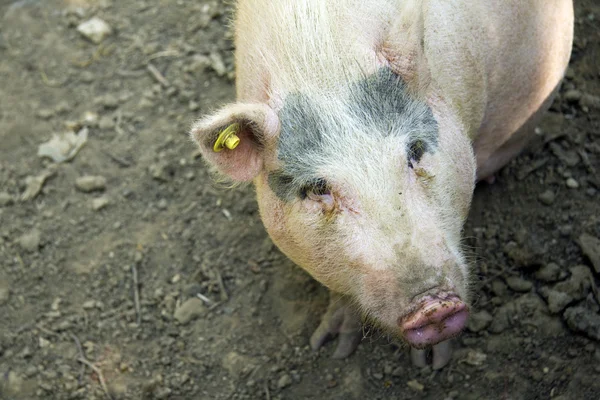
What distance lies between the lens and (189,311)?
14.4ft

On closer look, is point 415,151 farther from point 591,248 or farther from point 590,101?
point 590,101

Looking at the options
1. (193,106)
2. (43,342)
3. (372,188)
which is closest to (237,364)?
(43,342)

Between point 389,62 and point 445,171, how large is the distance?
0.54 meters

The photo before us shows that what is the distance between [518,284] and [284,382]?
4.63ft

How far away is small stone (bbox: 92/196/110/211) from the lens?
4875mm

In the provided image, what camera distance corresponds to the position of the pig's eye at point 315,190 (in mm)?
3133

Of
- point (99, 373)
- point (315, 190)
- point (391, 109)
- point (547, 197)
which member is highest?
point (391, 109)

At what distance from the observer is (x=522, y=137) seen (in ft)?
14.9

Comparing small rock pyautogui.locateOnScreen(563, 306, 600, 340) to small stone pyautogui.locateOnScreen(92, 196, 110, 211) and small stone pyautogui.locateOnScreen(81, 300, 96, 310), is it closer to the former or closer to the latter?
small stone pyautogui.locateOnScreen(81, 300, 96, 310)

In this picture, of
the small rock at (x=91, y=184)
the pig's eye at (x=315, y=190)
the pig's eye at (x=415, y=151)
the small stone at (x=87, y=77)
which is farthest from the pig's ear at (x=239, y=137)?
the small stone at (x=87, y=77)

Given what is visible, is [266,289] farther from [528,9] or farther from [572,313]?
[528,9]

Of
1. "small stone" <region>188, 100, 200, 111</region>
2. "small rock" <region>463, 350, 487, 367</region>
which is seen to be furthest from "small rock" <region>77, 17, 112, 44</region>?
"small rock" <region>463, 350, 487, 367</region>

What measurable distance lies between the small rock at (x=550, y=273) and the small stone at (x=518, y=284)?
0.25ft

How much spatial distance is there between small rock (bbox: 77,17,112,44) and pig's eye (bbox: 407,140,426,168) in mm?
3477
